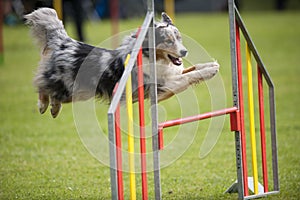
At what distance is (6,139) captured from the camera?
26.2 feet

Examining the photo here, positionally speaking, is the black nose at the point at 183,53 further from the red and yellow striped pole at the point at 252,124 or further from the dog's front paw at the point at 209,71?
the red and yellow striped pole at the point at 252,124

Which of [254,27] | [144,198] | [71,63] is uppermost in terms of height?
[71,63]

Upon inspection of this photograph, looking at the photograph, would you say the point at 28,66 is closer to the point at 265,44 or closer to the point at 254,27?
the point at 265,44

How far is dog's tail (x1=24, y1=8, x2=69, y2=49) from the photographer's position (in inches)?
214

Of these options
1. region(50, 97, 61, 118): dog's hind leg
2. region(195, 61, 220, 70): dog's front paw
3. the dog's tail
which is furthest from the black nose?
region(50, 97, 61, 118): dog's hind leg

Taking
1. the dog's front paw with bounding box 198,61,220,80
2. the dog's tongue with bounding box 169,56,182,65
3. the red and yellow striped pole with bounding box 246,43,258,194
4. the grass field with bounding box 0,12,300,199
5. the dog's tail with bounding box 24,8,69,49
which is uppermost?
the dog's tail with bounding box 24,8,69,49

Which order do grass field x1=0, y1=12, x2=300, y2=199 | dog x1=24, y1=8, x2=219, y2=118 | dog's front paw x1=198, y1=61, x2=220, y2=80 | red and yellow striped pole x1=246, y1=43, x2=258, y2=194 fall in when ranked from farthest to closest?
grass field x1=0, y1=12, x2=300, y2=199, dog's front paw x1=198, y1=61, x2=220, y2=80, dog x1=24, y1=8, x2=219, y2=118, red and yellow striped pole x1=246, y1=43, x2=258, y2=194

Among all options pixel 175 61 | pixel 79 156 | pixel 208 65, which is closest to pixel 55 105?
pixel 175 61

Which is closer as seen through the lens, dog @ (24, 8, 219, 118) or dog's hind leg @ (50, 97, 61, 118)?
dog @ (24, 8, 219, 118)

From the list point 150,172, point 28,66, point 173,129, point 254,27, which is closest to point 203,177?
point 150,172

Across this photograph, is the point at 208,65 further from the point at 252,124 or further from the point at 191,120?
the point at 191,120

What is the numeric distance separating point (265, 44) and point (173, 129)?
30.3 ft

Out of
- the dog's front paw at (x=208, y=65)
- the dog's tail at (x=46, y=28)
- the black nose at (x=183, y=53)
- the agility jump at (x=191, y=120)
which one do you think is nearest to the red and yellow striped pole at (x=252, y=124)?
the agility jump at (x=191, y=120)

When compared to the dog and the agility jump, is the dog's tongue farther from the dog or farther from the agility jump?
the agility jump
